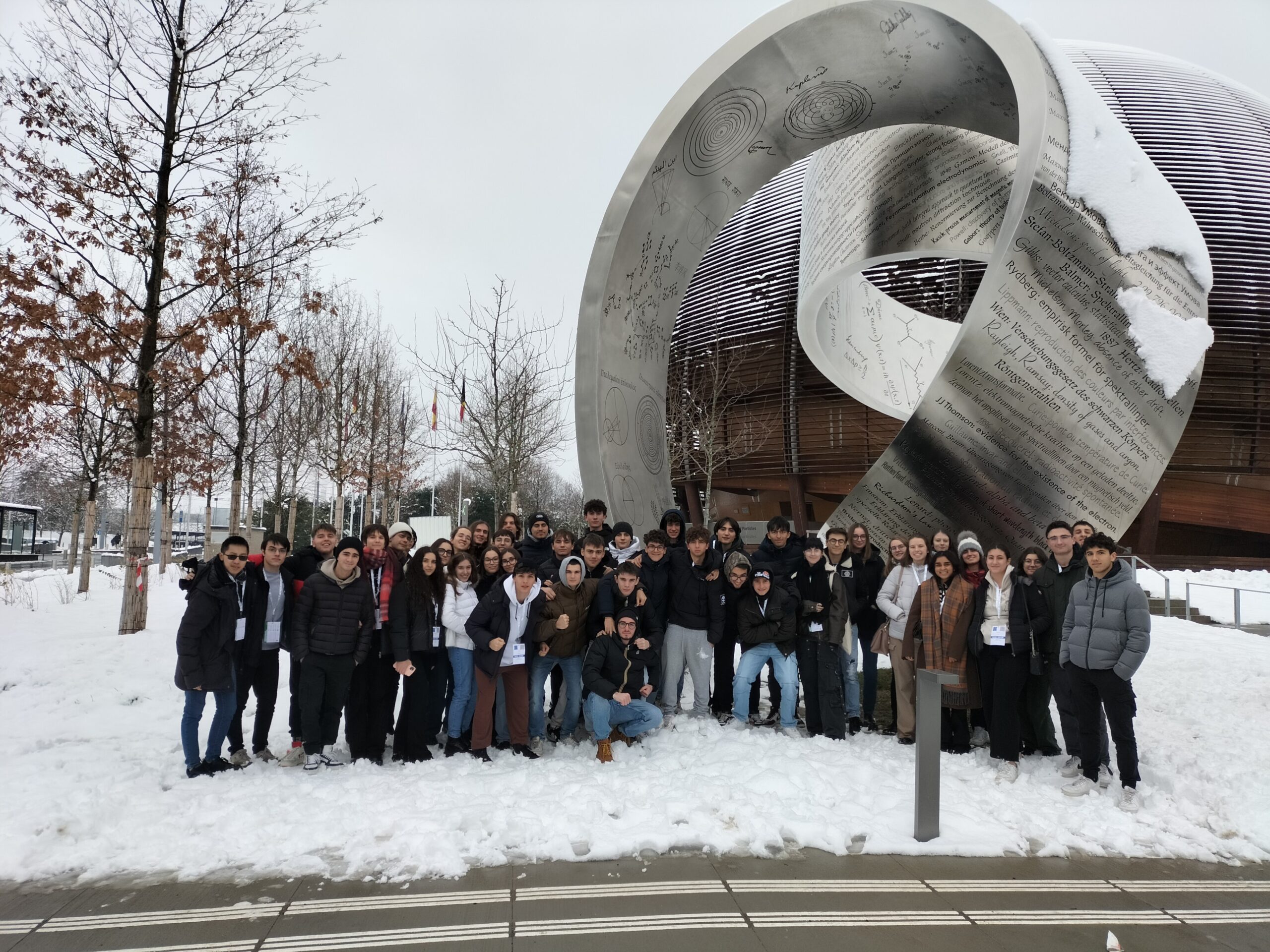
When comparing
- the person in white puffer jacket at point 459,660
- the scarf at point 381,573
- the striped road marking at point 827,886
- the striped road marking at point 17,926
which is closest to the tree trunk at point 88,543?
the scarf at point 381,573

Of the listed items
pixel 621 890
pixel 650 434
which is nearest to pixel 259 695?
pixel 621 890

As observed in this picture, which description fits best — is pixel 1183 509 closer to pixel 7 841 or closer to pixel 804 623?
pixel 804 623

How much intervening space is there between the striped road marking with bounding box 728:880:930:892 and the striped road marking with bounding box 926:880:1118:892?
0.40 ft

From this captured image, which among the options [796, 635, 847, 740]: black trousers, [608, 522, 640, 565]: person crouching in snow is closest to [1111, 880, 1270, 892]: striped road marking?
[796, 635, 847, 740]: black trousers

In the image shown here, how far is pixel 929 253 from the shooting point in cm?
909

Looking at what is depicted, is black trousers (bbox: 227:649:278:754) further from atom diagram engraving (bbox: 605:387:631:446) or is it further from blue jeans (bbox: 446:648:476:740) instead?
atom diagram engraving (bbox: 605:387:631:446)

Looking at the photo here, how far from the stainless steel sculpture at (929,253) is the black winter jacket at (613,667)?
239 centimetres

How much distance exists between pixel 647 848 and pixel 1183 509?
2280cm

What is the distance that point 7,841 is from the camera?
12.4 feet

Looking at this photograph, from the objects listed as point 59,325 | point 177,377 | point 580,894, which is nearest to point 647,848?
point 580,894

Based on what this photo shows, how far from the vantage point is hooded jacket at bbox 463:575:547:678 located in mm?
5551

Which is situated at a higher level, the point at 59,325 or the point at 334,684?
the point at 59,325

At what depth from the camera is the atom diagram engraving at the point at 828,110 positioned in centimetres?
805

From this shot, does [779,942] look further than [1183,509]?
No
